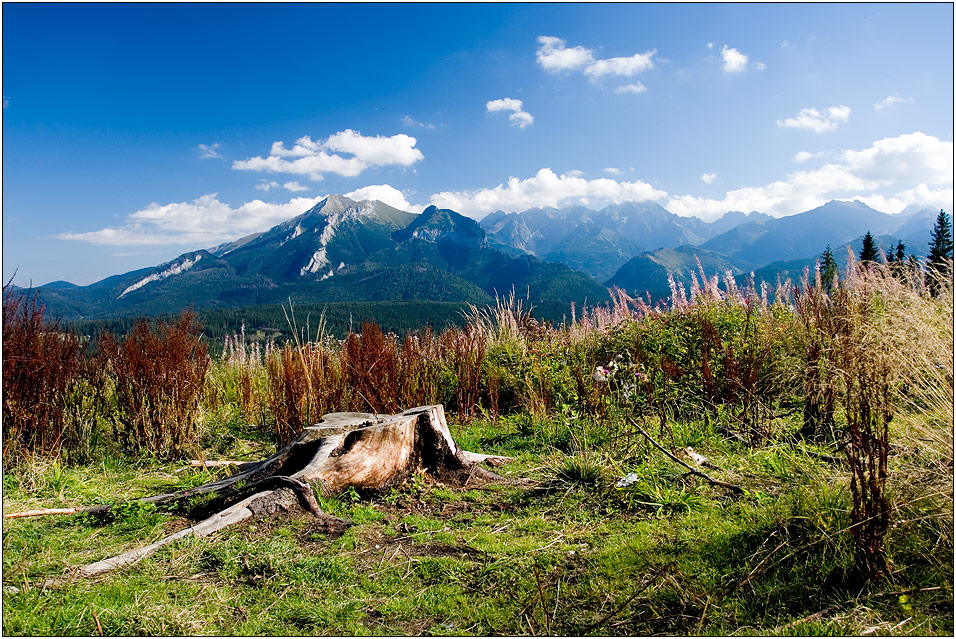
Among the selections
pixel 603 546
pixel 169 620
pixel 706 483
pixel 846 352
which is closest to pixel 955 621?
pixel 846 352

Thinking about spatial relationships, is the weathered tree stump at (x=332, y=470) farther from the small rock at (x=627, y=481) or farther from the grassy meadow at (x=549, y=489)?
the small rock at (x=627, y=481)

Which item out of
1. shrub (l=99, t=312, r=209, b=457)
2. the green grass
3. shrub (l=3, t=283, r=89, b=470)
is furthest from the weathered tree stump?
shrub (l=3, t=283, r=89, b=470)

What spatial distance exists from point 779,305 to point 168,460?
8.31m

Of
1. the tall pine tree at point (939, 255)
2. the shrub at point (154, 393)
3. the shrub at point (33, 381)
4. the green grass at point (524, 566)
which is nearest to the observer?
the green grass at point (524, 566)

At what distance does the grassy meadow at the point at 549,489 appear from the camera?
2293 mm

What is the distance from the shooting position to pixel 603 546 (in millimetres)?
2965

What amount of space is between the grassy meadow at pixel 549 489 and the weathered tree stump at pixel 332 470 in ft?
0.47

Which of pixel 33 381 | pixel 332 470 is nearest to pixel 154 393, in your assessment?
pixel 33 381

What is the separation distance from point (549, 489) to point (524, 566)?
1.26 m

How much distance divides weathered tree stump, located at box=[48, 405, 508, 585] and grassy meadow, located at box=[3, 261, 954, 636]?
14 cm

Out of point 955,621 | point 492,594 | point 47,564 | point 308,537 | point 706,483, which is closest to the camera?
point 955,621

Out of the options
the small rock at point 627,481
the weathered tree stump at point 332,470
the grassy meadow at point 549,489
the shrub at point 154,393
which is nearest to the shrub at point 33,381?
the grassy meadow at point 549,489

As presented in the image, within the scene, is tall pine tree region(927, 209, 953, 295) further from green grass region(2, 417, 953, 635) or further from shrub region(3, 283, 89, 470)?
shrub region(3, 283, 89, 470)

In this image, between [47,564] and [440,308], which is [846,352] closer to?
[47,564]
